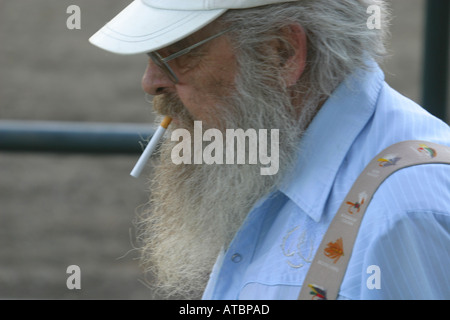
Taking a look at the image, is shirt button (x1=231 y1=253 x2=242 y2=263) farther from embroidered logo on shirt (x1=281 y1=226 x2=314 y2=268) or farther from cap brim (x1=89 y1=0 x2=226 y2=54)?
cap brim (x1=89 y1=0 x2=226 y2=54)

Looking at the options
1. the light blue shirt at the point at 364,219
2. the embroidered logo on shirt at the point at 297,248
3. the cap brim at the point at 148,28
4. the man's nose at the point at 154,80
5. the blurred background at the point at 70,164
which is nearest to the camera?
the light blue shirt at the point at 364,219

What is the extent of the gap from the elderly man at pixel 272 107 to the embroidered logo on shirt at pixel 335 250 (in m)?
0.05

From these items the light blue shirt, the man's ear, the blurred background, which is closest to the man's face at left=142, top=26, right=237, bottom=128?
the man's ear

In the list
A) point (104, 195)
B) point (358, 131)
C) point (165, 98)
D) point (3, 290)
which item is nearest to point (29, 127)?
point (165, 98)

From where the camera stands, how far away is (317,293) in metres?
1.58

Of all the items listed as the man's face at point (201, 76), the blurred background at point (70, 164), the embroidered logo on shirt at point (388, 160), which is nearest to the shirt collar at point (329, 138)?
the embroidered logo on shirt at point (388, 160)

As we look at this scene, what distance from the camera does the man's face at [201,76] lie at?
6.08 ft

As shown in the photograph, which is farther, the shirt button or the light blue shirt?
the shirt button

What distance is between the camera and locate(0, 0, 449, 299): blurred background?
4.98 meters

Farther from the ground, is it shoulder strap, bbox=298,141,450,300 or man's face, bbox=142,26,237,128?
man's face, bbox=142,26,237,128

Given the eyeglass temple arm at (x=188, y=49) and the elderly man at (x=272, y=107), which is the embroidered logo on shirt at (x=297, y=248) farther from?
the eyeglass temple arm at (x=188, y=49)

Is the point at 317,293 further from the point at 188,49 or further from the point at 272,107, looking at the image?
the point at 188,49

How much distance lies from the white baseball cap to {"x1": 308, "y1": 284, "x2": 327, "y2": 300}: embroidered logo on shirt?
1.99ft

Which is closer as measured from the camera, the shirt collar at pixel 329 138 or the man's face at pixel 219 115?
the shirt collar at pixel 329 138
